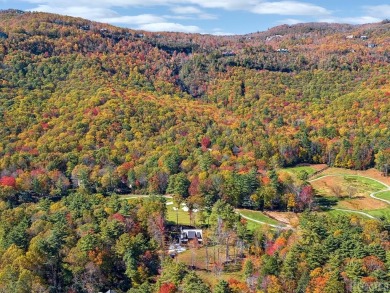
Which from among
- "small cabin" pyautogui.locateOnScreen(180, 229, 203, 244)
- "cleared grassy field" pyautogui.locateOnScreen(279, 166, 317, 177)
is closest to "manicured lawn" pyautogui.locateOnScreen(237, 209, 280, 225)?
"small cabin" pyautogui.locateOnScreen(180, 229, 203, 244)

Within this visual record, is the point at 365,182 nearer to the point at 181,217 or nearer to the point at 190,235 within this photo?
the point at 181,217

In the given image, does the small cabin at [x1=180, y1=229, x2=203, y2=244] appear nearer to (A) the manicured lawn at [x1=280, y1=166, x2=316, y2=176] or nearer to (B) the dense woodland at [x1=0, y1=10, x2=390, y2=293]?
(B) the dense woodland at [x1=0, y1=10, x2=390, y2=293]

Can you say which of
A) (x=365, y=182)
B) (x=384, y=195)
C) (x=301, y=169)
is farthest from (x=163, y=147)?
(x=384, y=195)

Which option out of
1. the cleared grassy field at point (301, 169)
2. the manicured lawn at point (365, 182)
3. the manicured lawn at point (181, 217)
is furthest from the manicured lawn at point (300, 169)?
the manicured lawn at point (181, 217)

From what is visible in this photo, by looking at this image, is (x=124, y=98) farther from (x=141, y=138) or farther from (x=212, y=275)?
(x=212, y=275)

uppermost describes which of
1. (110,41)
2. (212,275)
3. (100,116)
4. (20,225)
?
(110,41)

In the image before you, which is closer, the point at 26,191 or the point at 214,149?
the point at 26,191

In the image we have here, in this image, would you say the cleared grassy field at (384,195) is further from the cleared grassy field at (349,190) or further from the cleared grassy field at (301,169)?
the cleared grassy field at (301,169)

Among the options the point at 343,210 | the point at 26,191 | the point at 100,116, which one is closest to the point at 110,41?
the point at 100,116
